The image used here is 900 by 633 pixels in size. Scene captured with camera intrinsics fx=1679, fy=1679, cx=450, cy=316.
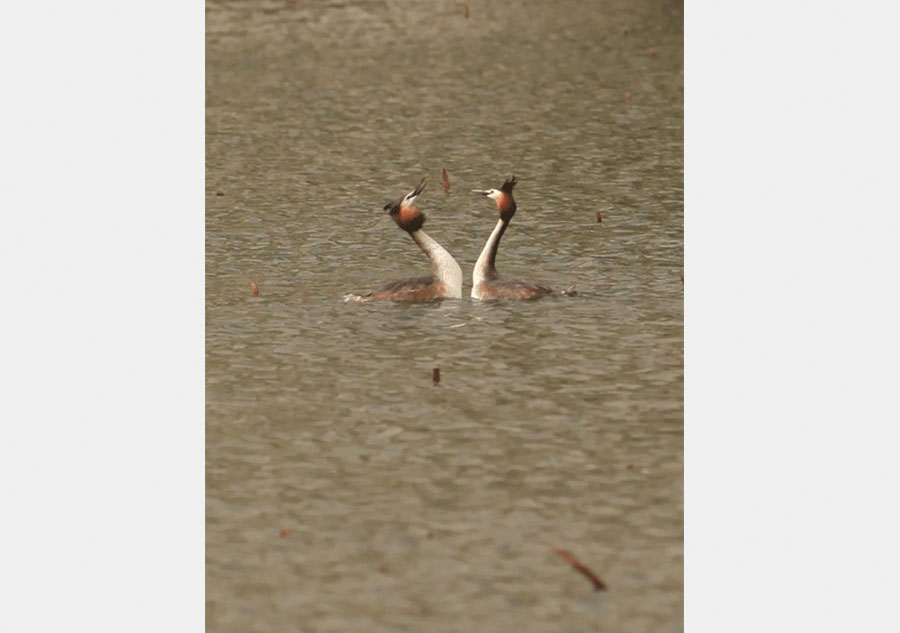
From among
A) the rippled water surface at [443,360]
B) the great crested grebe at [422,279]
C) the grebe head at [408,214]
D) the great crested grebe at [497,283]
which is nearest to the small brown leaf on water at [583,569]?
the rippled water surface at [443,360]

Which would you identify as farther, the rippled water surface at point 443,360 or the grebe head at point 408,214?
the grebe head at point 408,214

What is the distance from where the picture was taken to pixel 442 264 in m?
16.9

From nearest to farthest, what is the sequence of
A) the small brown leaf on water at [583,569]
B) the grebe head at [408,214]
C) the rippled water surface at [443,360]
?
the small brown leaf on water at [583,569] → the rippled water surface at [443,360] → the grebe head at [408,214]

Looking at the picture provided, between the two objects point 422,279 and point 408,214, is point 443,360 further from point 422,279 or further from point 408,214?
point 408,214

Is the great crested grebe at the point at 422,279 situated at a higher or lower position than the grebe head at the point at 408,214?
lower

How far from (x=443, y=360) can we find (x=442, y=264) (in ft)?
6.33

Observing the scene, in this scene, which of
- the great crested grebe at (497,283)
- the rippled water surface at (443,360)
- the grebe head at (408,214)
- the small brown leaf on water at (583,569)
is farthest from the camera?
the grebe head at (408,214)

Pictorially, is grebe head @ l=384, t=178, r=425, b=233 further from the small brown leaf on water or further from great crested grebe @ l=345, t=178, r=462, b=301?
the small brown leaf on water

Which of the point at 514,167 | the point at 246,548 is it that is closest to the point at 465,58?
the point at 514,167

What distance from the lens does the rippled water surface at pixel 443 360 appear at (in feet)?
35.5

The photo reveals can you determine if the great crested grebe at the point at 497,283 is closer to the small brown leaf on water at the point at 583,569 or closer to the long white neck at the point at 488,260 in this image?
the long white neck at the point at 488,260

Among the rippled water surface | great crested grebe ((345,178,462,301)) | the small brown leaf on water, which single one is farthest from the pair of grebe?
the small brown leaf on water

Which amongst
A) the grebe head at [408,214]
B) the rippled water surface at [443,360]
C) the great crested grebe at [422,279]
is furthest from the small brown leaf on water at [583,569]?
the grebe head at [408,214]

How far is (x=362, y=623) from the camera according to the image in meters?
10.2
